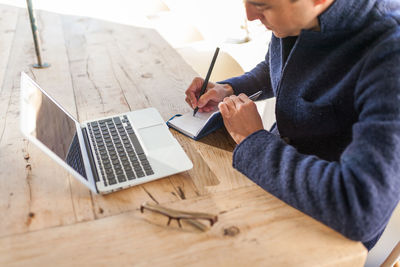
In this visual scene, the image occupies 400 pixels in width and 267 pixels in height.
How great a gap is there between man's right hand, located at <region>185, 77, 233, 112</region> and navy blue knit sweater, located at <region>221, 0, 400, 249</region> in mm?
221

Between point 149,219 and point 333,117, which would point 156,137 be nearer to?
point 149,219

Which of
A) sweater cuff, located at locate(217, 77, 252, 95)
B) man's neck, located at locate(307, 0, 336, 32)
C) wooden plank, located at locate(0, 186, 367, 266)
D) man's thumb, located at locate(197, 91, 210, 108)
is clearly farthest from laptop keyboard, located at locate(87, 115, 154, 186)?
man's neck, located at locate(307, 0, 336, 32)

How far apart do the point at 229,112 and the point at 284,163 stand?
243 millimetres

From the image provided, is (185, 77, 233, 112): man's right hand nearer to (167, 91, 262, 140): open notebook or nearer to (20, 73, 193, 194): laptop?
(167, 91, 262, 140): open notebook

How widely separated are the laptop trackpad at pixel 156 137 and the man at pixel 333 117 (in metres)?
0.16

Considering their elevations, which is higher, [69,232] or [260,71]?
[260,71]

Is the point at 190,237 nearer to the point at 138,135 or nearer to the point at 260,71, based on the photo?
the point at 138,135

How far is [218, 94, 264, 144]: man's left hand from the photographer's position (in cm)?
91

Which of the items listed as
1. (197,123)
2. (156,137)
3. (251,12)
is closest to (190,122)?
(197,123)

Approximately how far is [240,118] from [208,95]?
218 millimetres

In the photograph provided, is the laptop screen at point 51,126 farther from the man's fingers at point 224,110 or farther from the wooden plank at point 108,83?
the man's fingers at point 224,110

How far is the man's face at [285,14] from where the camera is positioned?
→ 0.77 m

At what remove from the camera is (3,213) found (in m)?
0.77

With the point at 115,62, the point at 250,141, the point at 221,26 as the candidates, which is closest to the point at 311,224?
the point at 250,141
